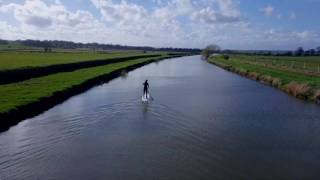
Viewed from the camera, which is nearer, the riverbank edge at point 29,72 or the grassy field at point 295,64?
the riverbank edge at point 29,72

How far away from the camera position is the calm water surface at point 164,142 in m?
13.5

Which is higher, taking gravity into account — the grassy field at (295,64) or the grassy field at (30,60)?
the grassy field at (30,60)

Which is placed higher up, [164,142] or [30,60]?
[30,60]

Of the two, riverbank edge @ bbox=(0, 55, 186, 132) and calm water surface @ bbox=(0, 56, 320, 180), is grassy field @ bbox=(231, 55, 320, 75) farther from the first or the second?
riverbank edge @ bbox=(0, 55, 186, 132)

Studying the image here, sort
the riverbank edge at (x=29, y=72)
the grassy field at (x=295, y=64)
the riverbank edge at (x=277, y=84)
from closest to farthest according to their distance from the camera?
the riverbank edge at (x=277, y=84) < the riverbank edge at (x=29, y=72) < the grassy field at (x=295, y=64)

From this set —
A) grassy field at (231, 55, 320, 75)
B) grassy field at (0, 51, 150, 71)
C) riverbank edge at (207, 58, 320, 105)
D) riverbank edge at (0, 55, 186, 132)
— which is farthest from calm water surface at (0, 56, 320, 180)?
grassy field at (231, 55, 320, 75)

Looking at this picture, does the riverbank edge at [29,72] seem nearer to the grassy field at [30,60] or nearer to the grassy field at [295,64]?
the grassy field at [30,60]

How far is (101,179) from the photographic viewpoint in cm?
1262

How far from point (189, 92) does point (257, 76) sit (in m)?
17.1

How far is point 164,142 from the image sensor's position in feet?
56.1

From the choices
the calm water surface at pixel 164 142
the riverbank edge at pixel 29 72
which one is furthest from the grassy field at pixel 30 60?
the calm water surface at pixel 164 142

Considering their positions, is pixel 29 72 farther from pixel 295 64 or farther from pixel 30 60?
pixel 295 64

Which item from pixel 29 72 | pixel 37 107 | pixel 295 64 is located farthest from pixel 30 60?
pixel 295 64

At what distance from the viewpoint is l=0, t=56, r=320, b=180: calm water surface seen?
13.5 m
